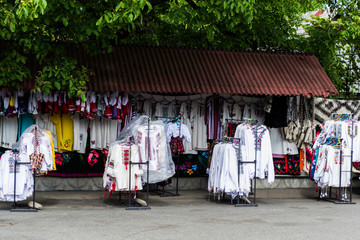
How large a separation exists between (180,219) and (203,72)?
4715mm

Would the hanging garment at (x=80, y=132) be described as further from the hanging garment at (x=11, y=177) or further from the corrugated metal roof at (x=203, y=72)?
the hanging garment at (x=11, y=177)

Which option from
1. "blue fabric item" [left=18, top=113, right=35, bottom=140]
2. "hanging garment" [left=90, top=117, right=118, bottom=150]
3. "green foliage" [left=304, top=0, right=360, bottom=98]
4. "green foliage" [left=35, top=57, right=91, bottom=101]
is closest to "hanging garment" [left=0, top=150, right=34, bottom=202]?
"green foliage" [left=35, top=57, right=91, bottom=101]

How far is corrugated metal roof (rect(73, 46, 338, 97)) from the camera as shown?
13594mm

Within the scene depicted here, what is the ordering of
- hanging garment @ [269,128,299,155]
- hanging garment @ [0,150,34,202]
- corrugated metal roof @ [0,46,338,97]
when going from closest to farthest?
hanging garment @ [0,150,34,202] < corrugated metal roof @ [0,46,338,97] < hanging garment @ [269,128,299,155]

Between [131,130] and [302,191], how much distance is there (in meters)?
5.44

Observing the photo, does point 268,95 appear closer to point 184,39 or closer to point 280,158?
point 280,158

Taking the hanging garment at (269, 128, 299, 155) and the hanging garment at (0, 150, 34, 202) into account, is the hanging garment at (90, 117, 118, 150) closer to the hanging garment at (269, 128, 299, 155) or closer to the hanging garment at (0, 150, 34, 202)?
the hanging garment at (0, 150, 34, 202)

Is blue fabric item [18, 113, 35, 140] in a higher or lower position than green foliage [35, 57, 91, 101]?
lower

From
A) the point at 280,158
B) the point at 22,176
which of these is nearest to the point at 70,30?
the point at 22,176

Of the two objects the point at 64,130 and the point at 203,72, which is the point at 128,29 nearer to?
the point at 203,72

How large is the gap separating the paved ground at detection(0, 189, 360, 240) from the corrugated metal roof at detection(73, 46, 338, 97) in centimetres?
262

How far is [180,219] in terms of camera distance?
1088 centimetres

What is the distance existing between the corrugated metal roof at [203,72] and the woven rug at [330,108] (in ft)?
2.88

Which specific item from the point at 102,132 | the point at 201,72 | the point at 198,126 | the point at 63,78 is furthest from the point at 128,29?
the point at 198,126
